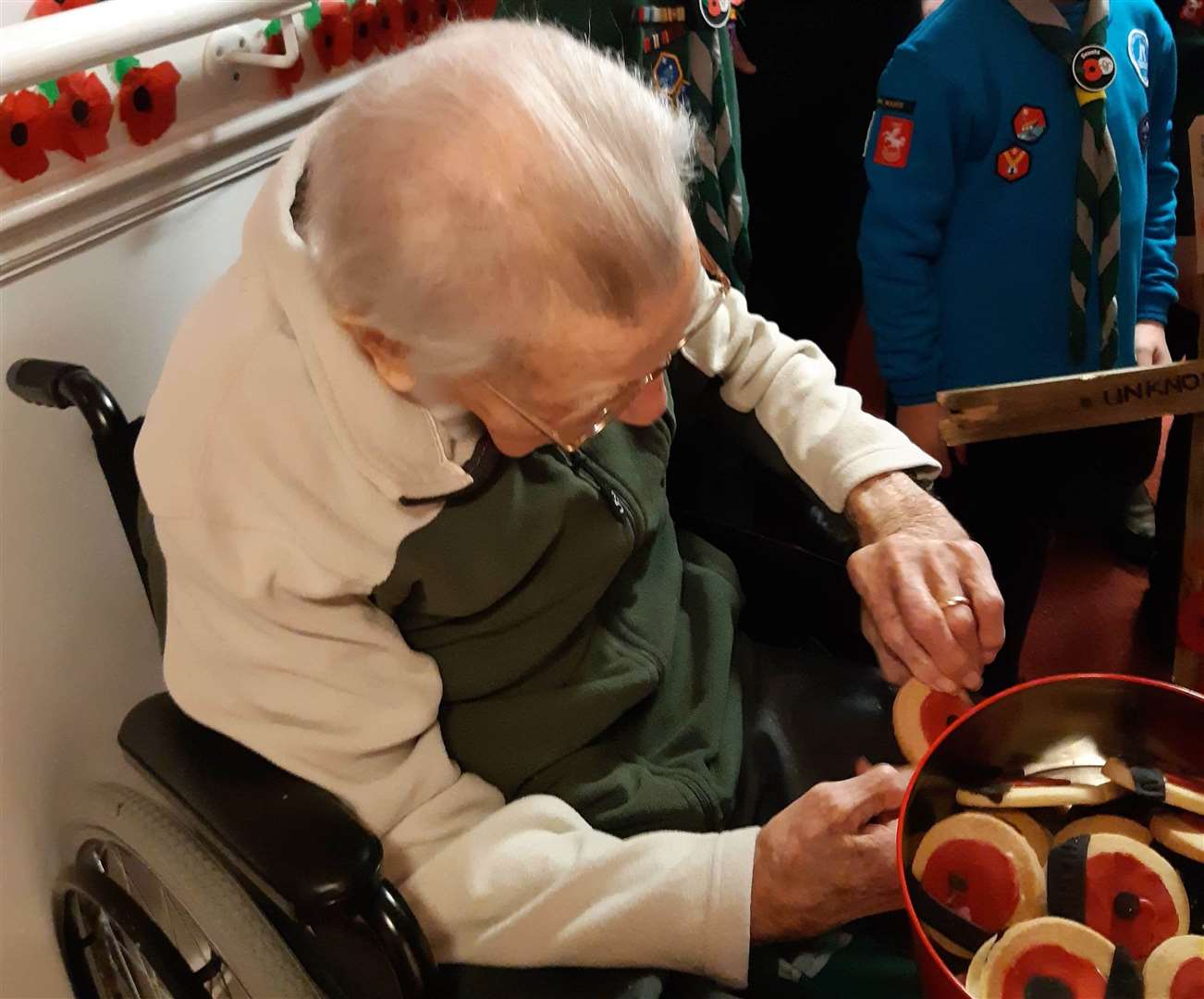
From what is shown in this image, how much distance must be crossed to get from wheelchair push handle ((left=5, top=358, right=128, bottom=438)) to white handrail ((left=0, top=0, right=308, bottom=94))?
0.23m

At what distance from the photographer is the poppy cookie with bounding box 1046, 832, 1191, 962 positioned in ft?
2.09

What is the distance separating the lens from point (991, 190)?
125cm

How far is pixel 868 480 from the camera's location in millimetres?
955


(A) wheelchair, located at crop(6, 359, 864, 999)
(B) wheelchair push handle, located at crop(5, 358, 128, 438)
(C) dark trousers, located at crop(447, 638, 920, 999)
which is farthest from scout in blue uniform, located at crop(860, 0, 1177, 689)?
(B) wheelchair push handle, located at crop(5, 358, 128, 438)

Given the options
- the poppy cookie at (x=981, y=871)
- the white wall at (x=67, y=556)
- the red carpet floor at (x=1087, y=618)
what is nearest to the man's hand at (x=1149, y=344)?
the red carpet floor at (x=1087, y=618)

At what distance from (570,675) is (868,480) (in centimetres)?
33

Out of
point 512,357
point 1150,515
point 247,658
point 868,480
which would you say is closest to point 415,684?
point 247,658

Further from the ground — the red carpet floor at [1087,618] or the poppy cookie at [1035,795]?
the poppy cookie at [1035,795]

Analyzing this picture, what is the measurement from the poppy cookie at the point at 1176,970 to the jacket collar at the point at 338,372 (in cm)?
54

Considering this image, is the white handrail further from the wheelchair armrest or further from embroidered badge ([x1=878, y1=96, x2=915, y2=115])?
embroidered badge ([x1=878, y1=96, x2=915, y2=115])

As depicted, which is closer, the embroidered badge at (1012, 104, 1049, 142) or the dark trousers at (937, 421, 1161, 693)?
the embroidered badge at (1012, 104, 1049, 142)

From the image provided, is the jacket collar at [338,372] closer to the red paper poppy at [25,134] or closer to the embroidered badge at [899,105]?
the red paper poppy at [25,134]

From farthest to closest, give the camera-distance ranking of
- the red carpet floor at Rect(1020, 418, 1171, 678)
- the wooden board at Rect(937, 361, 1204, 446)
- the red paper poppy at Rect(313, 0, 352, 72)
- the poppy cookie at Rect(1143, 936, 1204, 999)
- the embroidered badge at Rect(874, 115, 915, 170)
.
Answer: the red carpet floor at Rect(1020, 418, 1171, 678)
the embroidered badge at Rect(874, 115, 915, 170)
the red paper poppy at Rect(313, 0, 352, 72)
the wooden board at Rect(937, 361, 1204, 446)
the poppy cookie at Rect(1143, 936, 1204, 999)

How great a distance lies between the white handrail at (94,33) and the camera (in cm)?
69
